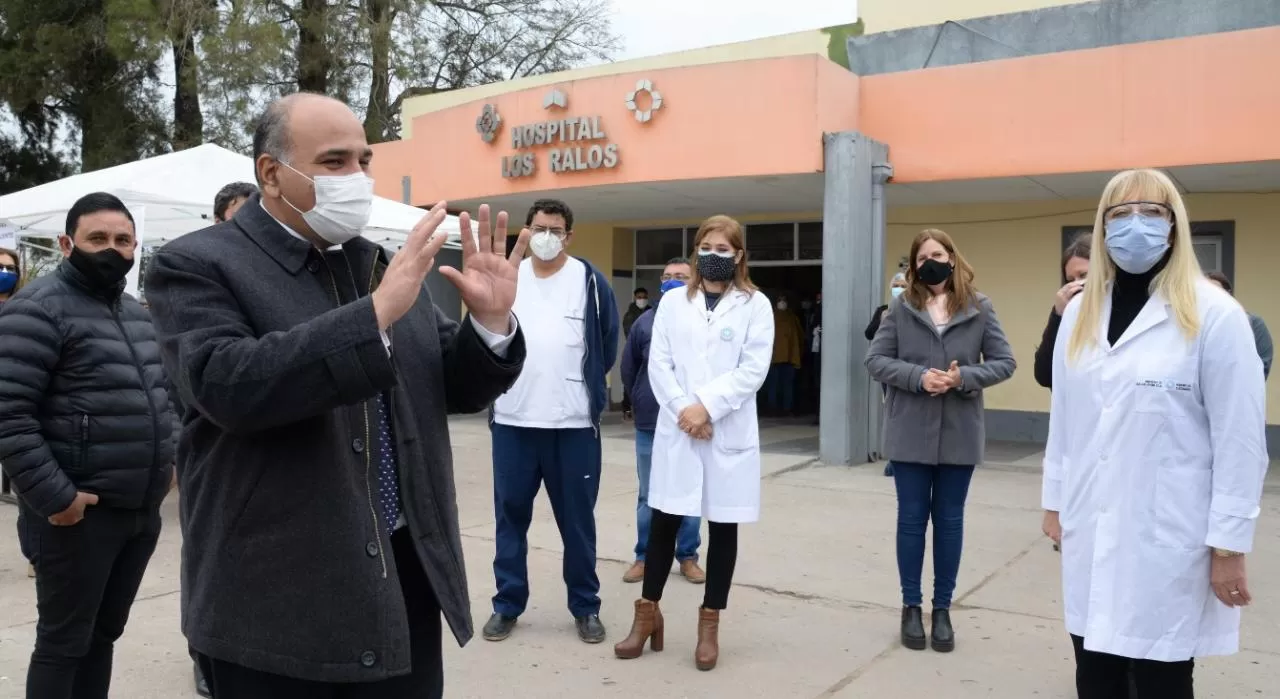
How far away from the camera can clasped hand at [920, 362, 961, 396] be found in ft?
15.5

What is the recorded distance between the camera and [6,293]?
7.18 m

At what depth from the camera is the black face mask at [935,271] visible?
16.0 ft

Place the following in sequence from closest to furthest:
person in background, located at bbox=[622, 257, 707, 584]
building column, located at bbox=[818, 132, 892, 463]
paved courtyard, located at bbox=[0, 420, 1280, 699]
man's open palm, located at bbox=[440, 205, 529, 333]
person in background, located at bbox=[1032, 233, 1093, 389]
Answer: man's open palm, located at bbox=[440, 205, 529, 333] → paved courtyard, located at bbox=[0, 420, 1280, 699] → person in background, located at bbox=[1032, 233, 1093, 389] → person in background, located at bbox=[622, 257, 707, 584] → building column, located at bbox=[818, 132, 892, 463]

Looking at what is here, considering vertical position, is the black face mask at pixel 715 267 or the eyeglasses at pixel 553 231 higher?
the eyeglasses at pixel 553 231

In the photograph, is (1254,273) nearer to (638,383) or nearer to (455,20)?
(638,383)

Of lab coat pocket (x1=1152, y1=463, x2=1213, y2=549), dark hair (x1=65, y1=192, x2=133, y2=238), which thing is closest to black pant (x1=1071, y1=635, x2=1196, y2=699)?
lab coat pocket (x1=1152, y1=463, x2=1213, y2=549)

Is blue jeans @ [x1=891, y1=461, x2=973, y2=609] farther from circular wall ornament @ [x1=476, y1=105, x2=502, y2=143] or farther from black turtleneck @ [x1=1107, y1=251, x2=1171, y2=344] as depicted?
circular wall ornament @ [x1=476, y1=105, x2=502, y2=143]

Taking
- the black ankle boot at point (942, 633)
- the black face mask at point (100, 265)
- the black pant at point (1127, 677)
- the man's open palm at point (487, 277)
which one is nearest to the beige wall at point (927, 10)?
the black ankle boot at point (942, 633)

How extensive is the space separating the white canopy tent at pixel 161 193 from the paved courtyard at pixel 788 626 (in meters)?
2.45

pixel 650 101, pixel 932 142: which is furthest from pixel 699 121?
pixel 932 142

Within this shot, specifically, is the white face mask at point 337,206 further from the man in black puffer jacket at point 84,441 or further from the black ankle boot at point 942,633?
the black ankle boot at point 942,633

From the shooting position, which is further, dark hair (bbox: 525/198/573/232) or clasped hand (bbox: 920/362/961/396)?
dark hair (bbox: 525/198/573/232)

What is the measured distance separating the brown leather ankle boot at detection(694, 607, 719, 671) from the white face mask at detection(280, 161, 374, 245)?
2855 mm

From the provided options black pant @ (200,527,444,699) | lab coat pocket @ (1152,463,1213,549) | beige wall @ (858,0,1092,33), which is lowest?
black pant @ (200,527,444,699)
